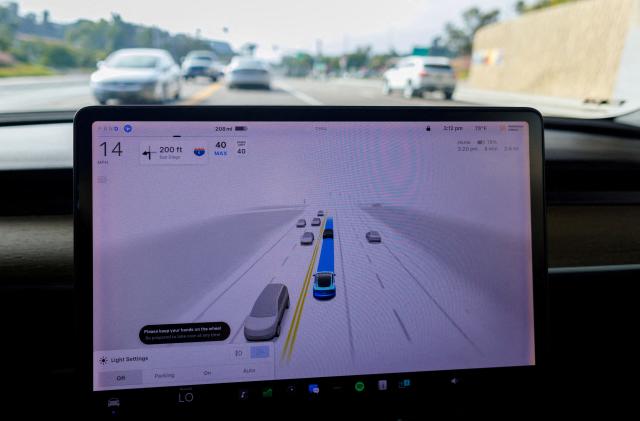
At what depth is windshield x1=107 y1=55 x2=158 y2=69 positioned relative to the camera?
3.42 metres

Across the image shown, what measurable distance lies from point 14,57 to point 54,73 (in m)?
0.21

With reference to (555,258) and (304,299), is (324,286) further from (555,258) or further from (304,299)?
(555,258)

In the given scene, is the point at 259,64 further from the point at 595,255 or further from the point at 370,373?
the point at 370,373

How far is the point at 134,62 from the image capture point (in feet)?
11.4

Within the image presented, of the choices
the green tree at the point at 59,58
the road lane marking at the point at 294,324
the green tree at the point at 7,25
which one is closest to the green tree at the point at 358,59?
the green tree at the point at 59,58

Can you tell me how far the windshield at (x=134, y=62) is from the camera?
342cm

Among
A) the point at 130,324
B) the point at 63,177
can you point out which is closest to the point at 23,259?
the point at 63,177

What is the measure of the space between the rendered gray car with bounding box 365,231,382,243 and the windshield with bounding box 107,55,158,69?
2.27 metres

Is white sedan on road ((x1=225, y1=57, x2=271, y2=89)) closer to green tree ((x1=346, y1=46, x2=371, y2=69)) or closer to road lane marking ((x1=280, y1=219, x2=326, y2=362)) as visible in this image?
green tree ((x1=346, y1=46, x2=371, y2=69))

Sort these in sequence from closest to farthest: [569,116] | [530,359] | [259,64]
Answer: [530,359] < [569,116] < [259,64]

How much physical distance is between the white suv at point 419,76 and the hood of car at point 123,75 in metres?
1.62

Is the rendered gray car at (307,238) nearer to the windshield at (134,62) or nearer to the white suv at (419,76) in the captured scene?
the windshield at (134,62)

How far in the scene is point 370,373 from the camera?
5.44 ft

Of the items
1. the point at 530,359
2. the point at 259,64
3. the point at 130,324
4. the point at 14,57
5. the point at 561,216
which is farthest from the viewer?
the point at 259,64
